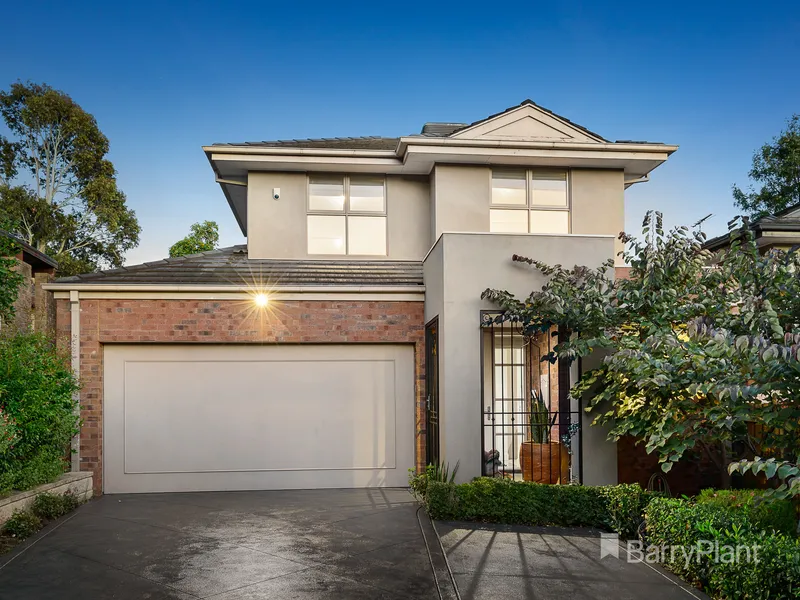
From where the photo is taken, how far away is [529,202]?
11.6 meters

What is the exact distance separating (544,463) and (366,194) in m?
5.89

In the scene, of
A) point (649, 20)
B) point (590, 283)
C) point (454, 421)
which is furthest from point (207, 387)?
point (649, 20)

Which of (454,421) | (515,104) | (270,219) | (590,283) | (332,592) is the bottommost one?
(332,592)

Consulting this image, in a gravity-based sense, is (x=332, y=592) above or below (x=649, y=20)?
below

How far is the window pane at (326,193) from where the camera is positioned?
1175 cm

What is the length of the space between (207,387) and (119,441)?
5.02ft

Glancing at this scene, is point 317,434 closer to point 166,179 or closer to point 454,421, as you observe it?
point 454,421

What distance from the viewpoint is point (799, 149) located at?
22594 mm

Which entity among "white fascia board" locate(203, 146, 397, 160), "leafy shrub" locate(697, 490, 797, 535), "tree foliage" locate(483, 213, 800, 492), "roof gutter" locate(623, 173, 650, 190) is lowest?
"leafy shrub" locate(697, 490, 797, 535)

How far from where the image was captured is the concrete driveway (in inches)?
212

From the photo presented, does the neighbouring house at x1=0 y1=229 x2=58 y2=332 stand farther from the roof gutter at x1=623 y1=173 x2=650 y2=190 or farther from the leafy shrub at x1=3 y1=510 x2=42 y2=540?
the roof gutter at x1=623 y1=173 x2=650 y2=190

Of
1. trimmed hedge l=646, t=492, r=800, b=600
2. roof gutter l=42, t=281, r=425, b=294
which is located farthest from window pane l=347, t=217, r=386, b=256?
trimmed hedge l=646, t=492, r=800, b=600

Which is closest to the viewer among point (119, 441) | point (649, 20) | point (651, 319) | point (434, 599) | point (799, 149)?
point (434, 599)

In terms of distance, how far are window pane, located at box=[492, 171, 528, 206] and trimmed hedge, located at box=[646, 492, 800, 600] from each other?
20.9 ft
